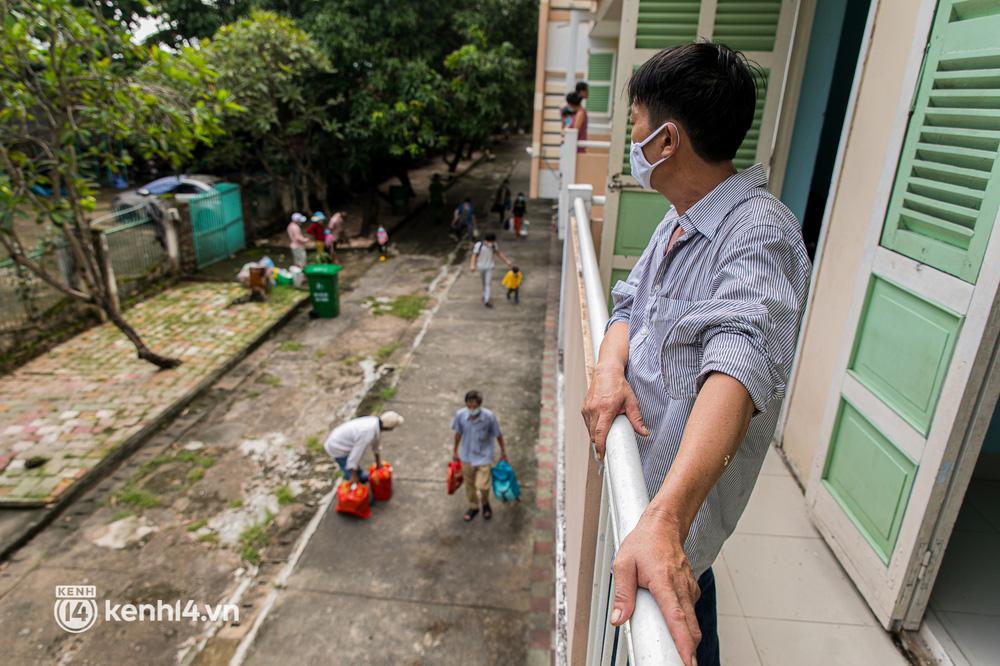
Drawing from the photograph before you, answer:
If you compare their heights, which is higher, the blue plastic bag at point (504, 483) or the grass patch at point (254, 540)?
the blue plastic bag at point (504, 483)

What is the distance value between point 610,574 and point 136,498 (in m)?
5.99

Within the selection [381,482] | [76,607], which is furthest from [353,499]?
[76,607]

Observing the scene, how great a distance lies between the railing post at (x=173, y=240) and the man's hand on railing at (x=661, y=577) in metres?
12.4

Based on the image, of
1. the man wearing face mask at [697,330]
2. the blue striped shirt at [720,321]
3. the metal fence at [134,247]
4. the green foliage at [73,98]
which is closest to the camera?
the man wearing face mask at [697,330]

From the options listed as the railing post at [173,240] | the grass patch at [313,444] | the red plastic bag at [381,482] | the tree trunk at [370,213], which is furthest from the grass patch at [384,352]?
the tree trunk at [370,213]

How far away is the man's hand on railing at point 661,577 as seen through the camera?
756 millimetres

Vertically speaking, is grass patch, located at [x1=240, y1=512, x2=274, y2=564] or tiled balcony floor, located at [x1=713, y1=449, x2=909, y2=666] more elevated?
tiled balcony floor, located at [x1=713, y1=449, x2=909, y2=666]

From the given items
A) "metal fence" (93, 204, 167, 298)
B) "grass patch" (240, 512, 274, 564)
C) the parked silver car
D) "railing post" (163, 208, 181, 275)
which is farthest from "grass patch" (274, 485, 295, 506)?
the parked silver car

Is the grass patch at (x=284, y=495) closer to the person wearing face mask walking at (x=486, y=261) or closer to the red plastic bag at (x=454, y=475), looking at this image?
the red plastic bag at (x=454, y=475)

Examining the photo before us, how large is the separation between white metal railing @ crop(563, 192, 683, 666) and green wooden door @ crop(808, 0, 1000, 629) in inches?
60.8

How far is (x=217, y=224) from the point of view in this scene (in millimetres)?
13008

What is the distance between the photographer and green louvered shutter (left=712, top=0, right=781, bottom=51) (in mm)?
4145

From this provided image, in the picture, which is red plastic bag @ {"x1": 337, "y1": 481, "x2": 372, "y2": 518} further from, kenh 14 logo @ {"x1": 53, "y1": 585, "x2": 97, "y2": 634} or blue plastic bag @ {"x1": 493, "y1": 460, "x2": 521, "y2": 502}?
kenh 14 logo @ {"x1": 53, "y1": 585, "x2": 97, "y2": 634}

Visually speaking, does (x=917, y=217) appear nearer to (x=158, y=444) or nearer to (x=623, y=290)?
(x=623, y=290)
